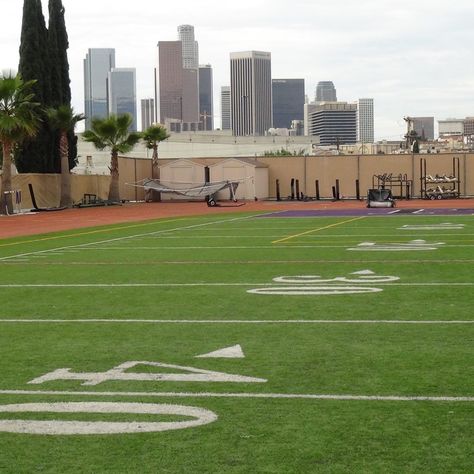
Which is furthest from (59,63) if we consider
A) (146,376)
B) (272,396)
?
(272,396)

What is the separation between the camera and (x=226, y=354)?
357 inches

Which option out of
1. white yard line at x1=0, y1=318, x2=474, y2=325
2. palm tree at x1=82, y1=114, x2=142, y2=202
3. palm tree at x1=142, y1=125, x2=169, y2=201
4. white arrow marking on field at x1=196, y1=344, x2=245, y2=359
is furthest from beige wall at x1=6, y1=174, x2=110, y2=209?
white arrow marking on field at x1=196, y1=344, x2=245, y2=359

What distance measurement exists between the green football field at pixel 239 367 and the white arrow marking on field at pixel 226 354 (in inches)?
0.8

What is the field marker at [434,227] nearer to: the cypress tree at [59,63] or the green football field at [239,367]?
the green football field at [239,367]

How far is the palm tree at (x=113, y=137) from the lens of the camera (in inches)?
2377

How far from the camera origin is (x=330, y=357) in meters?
8.84

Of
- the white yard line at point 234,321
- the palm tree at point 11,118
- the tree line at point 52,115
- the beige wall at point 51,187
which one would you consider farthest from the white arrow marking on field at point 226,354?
the tree line at point 52,115

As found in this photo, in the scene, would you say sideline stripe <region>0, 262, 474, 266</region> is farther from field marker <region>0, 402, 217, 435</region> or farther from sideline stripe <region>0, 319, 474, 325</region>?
field marker <region>0, 402, 217, 435</region>

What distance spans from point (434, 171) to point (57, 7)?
26602mm

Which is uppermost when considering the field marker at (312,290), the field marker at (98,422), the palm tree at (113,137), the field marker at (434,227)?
the palm tree at (113,137)

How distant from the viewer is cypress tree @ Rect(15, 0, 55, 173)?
2281 inches

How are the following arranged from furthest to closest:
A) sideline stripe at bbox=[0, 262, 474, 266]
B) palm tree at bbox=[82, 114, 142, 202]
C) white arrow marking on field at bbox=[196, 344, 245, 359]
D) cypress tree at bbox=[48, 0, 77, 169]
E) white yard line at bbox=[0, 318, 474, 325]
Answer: palm tree at bbox=[82, 114, 142, 202] < cypress tree at bbox=[48, 0, 77, 169] < sideline stripe at bbox=[0, 262, 474, 266] < white yard line at bbox=[0, 318, 474, 325] < white arrow marking on field at bbox=[196, 344, 245, 359]

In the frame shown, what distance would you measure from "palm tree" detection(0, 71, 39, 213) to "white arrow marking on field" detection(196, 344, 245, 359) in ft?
125

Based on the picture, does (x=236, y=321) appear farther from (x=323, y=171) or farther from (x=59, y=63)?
(x=323, y=171)
